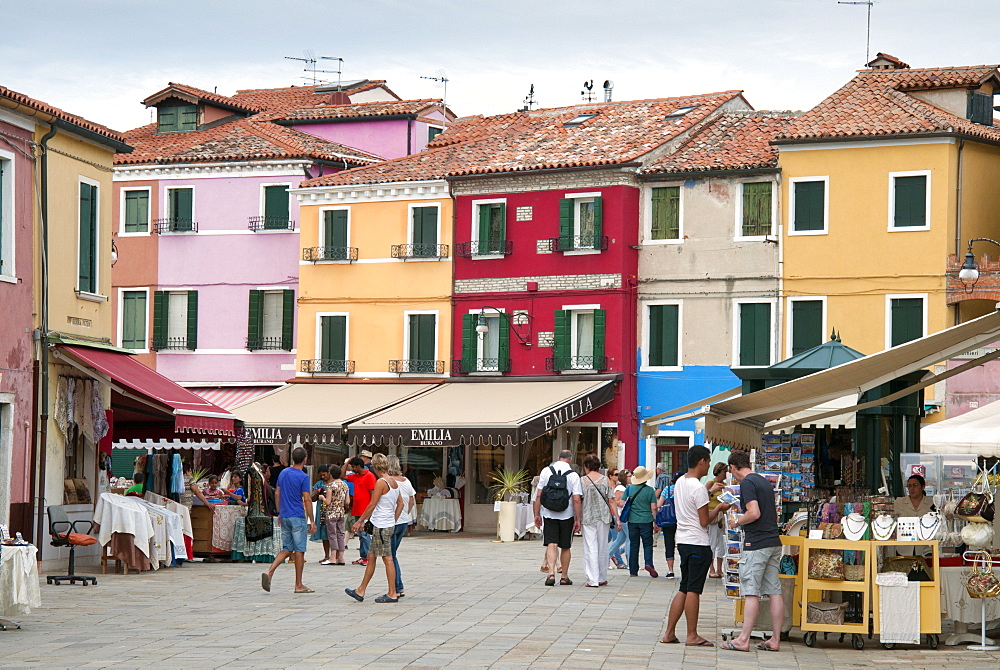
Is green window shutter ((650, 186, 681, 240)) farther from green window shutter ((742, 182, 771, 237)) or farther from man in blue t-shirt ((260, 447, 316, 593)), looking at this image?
man in blue t-shirt ((260, 447, 316, 593))

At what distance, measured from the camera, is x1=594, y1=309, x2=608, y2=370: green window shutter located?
36.2 meters

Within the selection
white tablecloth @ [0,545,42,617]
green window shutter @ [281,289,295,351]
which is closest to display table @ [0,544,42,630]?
white tablecloth @ [0,545,42,617]

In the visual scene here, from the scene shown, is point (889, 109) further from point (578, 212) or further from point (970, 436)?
point (970, 436)

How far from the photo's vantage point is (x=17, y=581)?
14086 millimetres

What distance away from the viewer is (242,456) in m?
25.0

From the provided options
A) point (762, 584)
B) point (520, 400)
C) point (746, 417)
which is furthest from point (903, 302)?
point (762, 584)

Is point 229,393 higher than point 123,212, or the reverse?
point 123,212

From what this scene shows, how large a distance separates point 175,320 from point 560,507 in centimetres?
2385

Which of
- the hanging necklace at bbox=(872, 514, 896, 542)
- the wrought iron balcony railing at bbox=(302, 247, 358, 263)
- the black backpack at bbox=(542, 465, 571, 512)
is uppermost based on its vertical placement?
the wrought iron balcony railing at bbox=(302, 247, 358, 263)

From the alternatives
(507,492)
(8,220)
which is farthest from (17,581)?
(507,492)

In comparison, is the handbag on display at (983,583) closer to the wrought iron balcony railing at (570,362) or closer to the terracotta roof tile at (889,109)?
the terracotta roof tile at (889,109)

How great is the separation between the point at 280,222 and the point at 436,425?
9323 mm

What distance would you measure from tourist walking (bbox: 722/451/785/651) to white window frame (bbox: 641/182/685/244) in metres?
23.1

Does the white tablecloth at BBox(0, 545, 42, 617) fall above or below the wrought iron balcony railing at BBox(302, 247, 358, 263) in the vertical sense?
below
